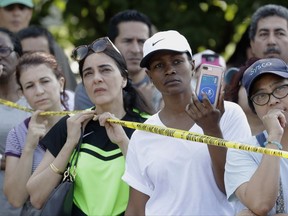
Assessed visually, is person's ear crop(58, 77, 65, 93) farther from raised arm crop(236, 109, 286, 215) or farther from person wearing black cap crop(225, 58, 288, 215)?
raised arm crop(236, 109, 286, 215)

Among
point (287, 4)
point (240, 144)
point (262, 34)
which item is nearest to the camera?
point (240, 144)

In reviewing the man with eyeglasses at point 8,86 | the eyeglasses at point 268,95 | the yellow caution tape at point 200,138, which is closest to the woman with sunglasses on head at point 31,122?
the man with eyeglasses at point 8,86

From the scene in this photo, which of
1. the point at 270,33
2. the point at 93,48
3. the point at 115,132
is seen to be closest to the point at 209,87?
the point at 115,132

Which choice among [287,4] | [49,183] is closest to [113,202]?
[49,183]

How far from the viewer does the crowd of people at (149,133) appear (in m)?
5.84

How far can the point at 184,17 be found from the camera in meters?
11.4

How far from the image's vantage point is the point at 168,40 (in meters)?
6.45

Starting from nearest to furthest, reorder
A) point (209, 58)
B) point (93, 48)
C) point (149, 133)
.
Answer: point (149, 133) → point (93, 48) → point (209, 58)

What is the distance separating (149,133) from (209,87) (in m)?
0.63

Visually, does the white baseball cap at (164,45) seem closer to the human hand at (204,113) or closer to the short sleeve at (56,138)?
the human hand at (204,113)

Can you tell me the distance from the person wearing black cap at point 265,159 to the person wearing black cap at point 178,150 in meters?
0.21

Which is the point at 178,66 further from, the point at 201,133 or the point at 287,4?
the point at 287,4

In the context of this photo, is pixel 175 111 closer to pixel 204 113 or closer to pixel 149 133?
pixel 149 133

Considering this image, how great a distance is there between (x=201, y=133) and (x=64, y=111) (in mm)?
1742
